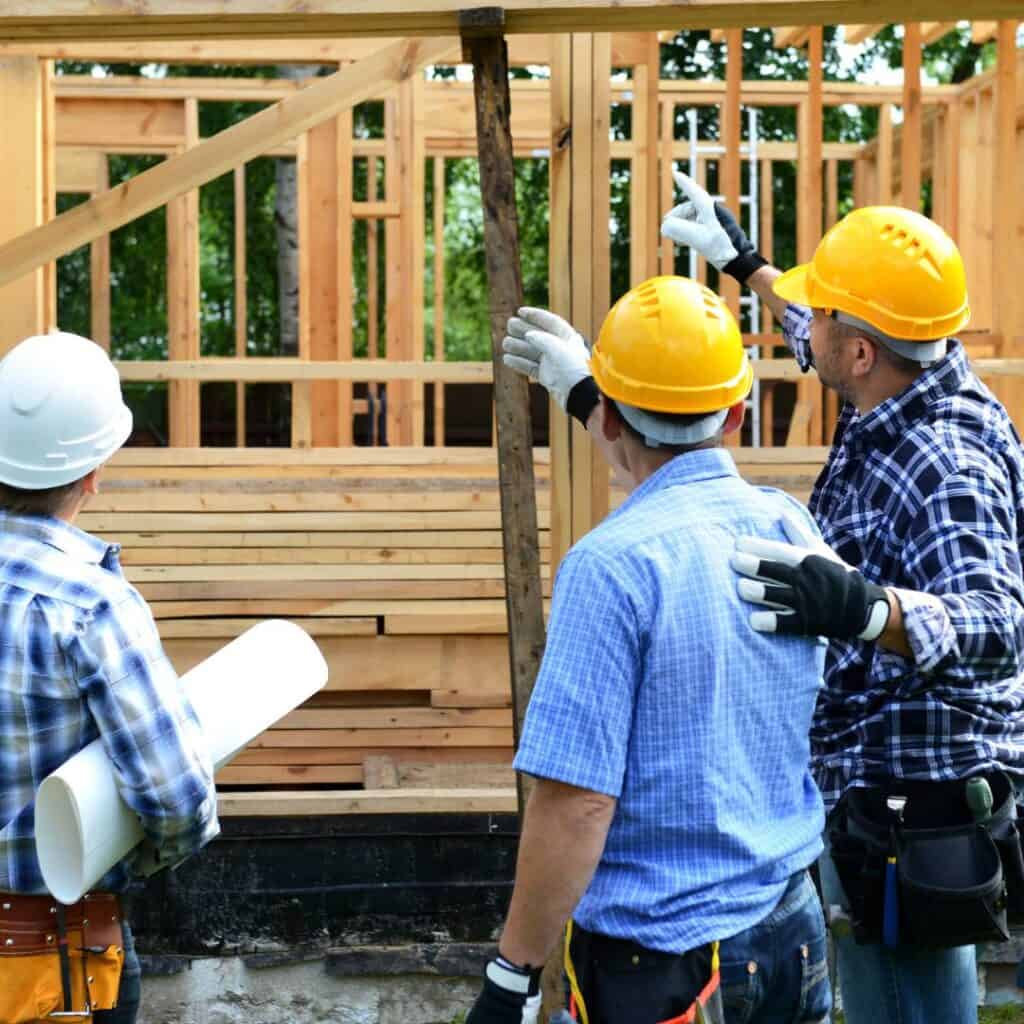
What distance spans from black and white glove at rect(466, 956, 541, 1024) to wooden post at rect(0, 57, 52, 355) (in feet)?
17.0

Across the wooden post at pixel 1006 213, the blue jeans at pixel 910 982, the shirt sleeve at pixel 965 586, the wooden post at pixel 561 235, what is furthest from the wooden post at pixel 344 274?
the shirt sleeve at pixel 965 586

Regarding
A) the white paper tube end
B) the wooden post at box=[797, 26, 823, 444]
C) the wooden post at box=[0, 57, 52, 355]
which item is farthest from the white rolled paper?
the wooden post at box=[797, 26, 823, 444]

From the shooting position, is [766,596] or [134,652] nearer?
[766,596]

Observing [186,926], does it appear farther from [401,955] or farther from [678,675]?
[678,675]

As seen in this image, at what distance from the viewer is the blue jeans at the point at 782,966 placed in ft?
8.16

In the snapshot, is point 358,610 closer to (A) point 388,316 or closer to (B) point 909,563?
(A) point 388,316

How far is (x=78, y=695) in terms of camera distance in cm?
271

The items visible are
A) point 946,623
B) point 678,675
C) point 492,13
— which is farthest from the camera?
point 492,13

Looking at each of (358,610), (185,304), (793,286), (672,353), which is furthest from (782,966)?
(185,304)

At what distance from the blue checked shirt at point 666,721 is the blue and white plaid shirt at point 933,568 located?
1.98 ft

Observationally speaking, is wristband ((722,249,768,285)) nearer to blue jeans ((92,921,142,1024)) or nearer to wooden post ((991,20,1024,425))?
blue jeans ((92,921,142,1024))

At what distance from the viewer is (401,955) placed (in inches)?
233

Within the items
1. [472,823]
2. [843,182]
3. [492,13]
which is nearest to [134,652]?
[492,13]

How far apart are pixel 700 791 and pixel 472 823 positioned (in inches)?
146
